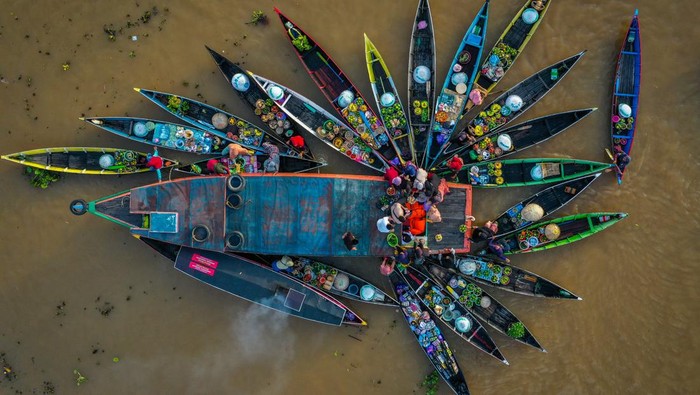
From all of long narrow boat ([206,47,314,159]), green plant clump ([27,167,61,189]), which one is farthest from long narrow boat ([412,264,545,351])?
green plant clump ([27,167,61,189])

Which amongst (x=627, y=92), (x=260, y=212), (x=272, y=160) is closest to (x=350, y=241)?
(x=260, y=212)

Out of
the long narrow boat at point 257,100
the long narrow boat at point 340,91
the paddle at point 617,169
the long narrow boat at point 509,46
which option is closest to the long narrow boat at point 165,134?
the long narrow boat at point 257,100

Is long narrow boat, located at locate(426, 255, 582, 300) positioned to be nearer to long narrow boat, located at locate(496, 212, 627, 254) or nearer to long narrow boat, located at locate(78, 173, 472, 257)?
long narrow boat, located at locate(496, 212, 627, 254)

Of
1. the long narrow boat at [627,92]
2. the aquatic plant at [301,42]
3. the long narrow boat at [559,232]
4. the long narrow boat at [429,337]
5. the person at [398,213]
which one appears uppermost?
the aquatic plant at [301,42]

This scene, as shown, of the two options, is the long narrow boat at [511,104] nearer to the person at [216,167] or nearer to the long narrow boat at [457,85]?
the long narrow boat at [457,85]

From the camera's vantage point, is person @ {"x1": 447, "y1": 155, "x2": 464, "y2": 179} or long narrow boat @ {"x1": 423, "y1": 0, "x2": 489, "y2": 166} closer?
person @ {"x1": 447, "y1": 155, "x2": 464, "y2": 179}

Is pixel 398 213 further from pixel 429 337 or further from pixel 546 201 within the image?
pixel 546 201
